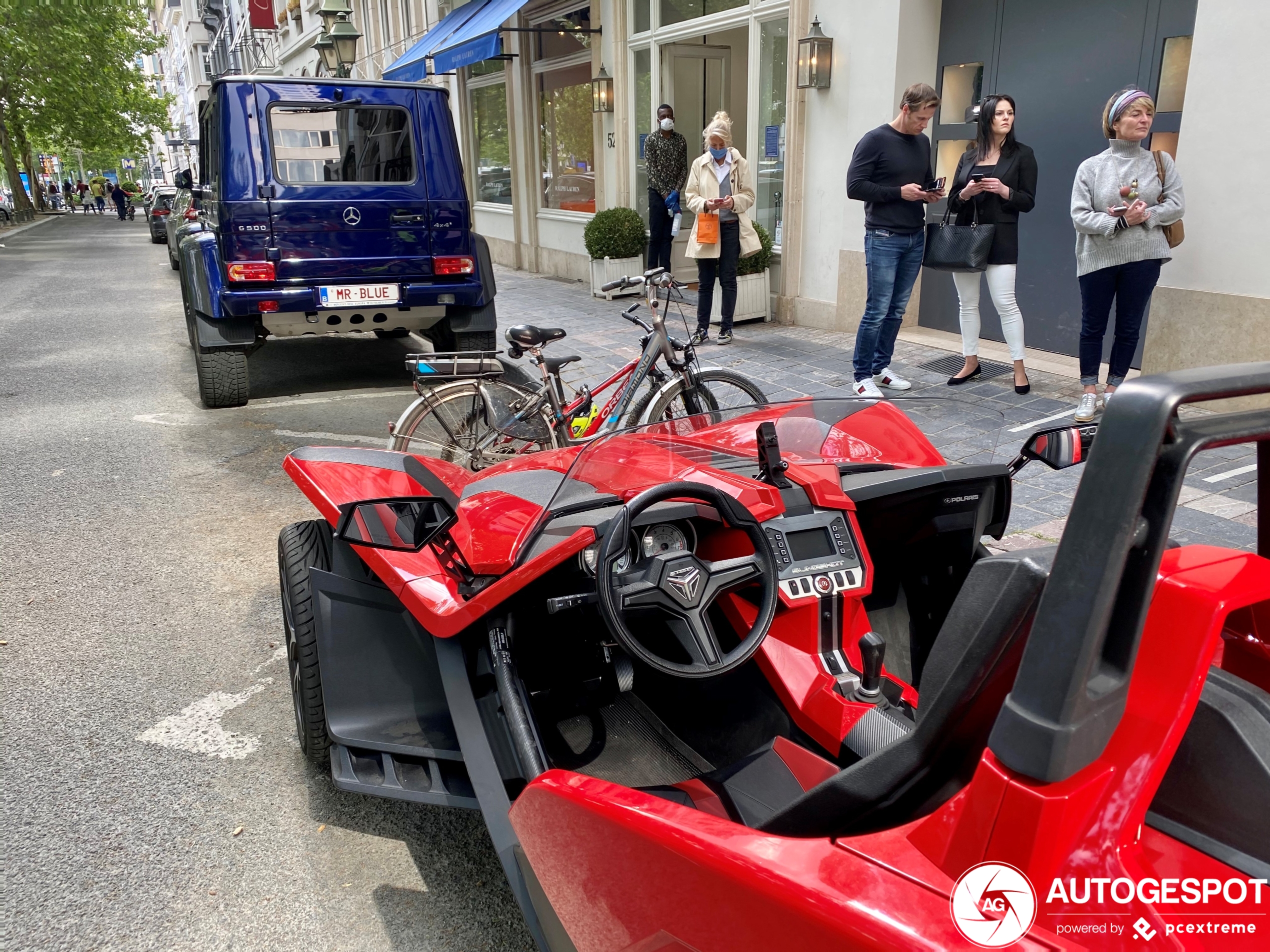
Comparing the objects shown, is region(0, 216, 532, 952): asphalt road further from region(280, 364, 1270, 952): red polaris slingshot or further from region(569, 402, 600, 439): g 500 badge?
region(569, 402, 600, 439): g 500 badge

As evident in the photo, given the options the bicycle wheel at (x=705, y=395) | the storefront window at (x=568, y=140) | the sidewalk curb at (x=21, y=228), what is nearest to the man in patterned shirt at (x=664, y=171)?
the storefront window at (x=568, y=140)

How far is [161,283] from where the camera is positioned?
16438 mm

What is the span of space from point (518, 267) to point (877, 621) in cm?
1407

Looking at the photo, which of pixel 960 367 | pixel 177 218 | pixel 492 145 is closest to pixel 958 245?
pixel 960 367

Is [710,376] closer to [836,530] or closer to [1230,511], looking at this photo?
[1230,511]

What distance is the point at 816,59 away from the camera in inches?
336

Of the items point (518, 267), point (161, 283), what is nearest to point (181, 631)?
point (518, 267)

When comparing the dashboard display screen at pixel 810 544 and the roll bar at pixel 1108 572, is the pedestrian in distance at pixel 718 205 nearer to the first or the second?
the dashboard display screen at pixel 810 544

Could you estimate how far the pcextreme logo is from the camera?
95 centimetres

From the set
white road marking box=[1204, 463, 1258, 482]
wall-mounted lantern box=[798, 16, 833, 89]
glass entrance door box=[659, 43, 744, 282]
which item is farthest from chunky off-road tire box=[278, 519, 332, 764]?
glass entrance door box=[659, 43, 744, 282]

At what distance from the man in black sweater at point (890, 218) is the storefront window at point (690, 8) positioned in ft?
15.3

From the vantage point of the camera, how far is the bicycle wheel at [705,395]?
5.02 m

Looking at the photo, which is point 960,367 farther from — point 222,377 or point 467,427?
point 222,377

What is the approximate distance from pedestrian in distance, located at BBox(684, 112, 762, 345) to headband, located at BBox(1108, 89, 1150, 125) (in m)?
3.52
